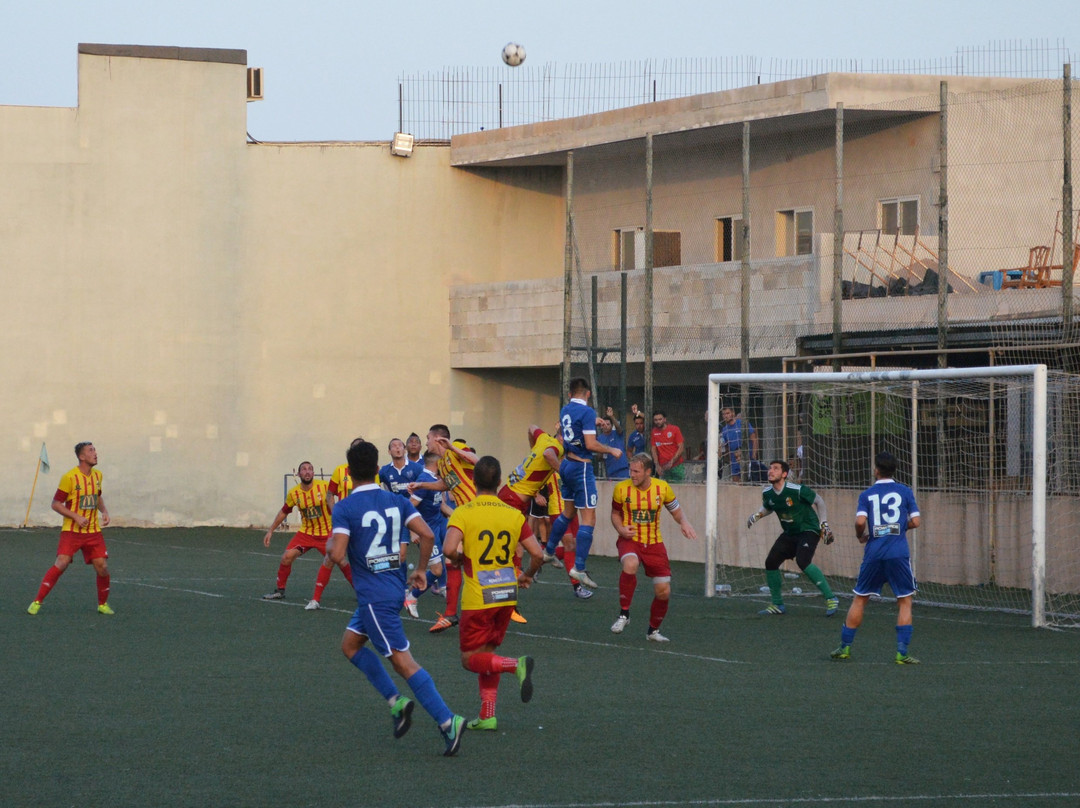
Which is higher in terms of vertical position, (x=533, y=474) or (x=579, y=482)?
(x=533, y=474)

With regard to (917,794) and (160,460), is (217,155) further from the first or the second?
(917,794)

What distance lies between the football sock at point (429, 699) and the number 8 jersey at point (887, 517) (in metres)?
5.05

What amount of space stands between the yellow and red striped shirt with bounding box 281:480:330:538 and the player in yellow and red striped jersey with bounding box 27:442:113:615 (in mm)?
2215

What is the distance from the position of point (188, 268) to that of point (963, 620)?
19965 millimetres

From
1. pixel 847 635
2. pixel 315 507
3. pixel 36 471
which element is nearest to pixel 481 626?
pixel 847 635

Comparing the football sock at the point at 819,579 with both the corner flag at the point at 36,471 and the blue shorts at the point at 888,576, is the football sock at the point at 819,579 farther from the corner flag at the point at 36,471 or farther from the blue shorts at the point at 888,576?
the corner flag at the point at 36,471

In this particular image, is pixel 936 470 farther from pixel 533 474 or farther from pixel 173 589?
pixel 173 589

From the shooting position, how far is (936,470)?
18.5 metres

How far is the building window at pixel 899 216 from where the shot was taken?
24.9 meters

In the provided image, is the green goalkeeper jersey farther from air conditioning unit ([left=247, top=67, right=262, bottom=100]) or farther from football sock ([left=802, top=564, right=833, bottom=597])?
air conditioning unit ([left=247, top=67, right=262, bottom=100])

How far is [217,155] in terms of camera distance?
30.5m

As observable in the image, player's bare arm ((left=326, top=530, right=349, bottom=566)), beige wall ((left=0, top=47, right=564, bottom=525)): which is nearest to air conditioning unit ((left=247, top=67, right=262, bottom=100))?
beige wall ((left=0, top=47, right=564, bottom=525))

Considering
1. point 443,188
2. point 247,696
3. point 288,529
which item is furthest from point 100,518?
point 443,188

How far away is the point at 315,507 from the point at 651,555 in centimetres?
481
